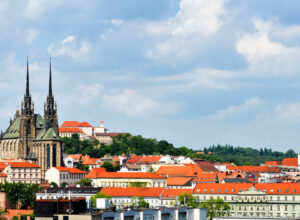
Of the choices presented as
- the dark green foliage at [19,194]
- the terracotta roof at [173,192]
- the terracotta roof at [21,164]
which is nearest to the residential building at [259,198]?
the terracotta roof at [173,192]

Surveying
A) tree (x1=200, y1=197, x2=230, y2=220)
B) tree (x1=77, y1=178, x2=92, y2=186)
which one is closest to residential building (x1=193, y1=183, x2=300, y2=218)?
tree (x1=200, y1=197, x2=230, y2=220)

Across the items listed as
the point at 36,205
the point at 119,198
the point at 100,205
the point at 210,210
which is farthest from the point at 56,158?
the point at 36,205

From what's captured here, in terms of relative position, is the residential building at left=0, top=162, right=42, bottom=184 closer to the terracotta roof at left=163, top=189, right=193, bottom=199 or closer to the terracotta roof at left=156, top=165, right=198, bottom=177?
the terracotta roof at left=156, top=165, right=198, bottom=177

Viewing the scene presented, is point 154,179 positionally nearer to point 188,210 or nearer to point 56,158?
point 56,158

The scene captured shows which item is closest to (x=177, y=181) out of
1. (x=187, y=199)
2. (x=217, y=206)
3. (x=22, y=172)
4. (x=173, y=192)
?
(x=173, y=192)

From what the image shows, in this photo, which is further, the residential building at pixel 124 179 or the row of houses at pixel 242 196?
A: the residential building at pixel 124 179

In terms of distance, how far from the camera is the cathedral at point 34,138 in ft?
597

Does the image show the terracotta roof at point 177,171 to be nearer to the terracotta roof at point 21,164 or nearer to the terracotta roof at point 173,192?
the terracotta roof at point 21,164

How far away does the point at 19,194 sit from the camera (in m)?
140

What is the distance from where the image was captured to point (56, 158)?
182 m

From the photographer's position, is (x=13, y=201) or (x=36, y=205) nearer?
(x=36, y=205)

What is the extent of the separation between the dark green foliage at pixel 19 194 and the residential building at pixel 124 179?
32.2m

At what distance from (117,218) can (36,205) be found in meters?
6.88

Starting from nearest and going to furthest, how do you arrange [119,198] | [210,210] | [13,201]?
[210,210]
[13,201]
[119,198]
